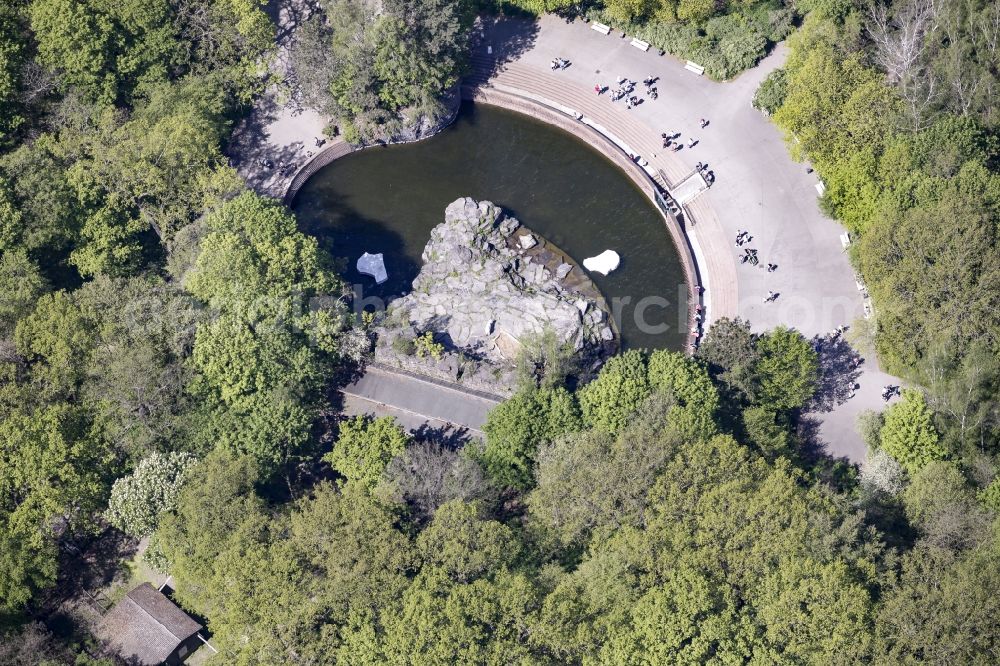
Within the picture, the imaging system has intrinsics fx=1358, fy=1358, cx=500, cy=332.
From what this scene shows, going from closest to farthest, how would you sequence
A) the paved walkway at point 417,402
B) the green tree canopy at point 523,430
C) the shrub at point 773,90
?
the green tree canopy at point 523,430
the paved walkway at point 417,402
the shrub at point 773,90

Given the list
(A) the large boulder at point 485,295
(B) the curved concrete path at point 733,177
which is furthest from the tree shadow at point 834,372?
(A) the large boulder at point 485,295

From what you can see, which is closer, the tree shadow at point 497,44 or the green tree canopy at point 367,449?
the green tree canopy at point 367,449

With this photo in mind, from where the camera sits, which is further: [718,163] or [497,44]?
[497,44]

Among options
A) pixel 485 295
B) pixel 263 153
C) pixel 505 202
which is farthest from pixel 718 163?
pixel 263 153

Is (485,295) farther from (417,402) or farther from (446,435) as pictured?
(446,435)

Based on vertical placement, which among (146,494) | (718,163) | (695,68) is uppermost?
(695,68)

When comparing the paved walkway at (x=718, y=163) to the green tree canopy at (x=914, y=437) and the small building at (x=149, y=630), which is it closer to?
the green tree canopy at (x=914, y=437)
